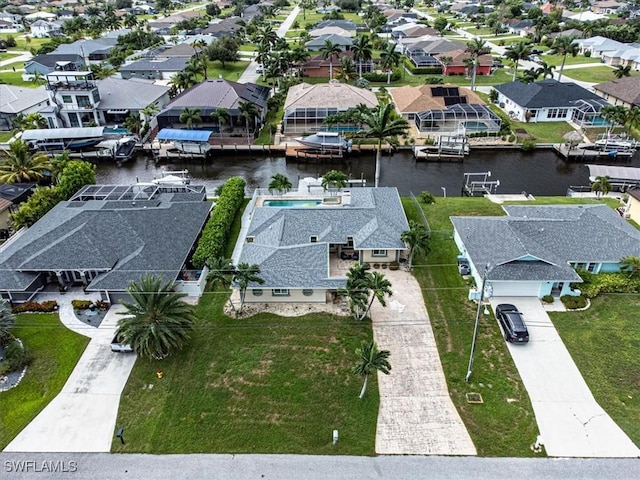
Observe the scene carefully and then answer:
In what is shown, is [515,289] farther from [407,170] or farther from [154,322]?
[407,170]

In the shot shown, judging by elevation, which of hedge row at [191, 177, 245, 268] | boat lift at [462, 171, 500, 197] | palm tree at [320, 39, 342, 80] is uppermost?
palm tree at [320, 39, 342, 80]

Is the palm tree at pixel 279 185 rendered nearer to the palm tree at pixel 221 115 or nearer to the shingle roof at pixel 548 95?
the palm tree at pixel 221 115

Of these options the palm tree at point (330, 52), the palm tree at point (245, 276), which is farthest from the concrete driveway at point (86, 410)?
the palm tree at point (330, 52)

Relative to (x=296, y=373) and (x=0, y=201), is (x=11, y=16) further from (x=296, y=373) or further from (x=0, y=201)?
(x=296, y=373)

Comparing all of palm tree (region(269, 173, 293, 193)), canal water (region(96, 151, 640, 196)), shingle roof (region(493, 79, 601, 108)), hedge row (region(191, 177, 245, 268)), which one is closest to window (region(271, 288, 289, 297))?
hedge row (region(191, 177, 245, 268))

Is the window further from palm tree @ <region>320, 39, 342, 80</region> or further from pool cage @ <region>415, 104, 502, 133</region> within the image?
palm tree @ <region>320, 39, 342, 80</region>

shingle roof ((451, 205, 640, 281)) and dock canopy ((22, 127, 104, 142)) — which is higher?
shingle roof ((451, 205, 640, 281))

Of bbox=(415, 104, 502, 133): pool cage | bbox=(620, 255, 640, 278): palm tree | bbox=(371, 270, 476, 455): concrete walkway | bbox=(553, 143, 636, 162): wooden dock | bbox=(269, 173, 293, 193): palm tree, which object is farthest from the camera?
bbox=(415, 104, 502, 133): pool cage
